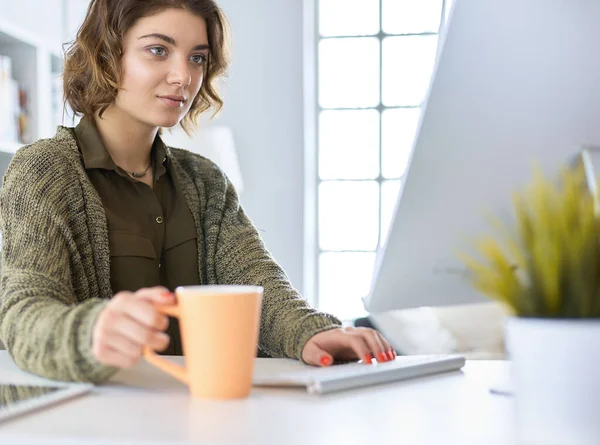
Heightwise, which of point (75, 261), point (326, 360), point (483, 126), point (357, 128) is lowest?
point (326, 360)

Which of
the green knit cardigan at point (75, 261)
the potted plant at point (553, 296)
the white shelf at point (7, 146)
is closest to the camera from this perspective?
the potted plant at point (553, 296)

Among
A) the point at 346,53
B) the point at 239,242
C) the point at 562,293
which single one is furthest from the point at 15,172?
the point at 346,53

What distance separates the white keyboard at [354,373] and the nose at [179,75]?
20.7 inches

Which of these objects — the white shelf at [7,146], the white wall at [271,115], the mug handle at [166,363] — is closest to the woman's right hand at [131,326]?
the mug handle at [166,363]

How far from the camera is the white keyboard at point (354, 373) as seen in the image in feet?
2.36

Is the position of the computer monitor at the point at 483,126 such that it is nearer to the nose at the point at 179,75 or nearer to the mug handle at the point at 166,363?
the mug handle at the point at 166,363

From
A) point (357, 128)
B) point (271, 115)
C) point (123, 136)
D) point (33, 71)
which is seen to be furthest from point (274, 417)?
point (357, 128)

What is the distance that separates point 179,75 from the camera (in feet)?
4.02

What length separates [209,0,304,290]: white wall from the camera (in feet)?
11.8

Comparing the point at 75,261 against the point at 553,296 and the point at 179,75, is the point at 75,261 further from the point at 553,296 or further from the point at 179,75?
the point at 553,296

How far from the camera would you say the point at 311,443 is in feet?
1.74

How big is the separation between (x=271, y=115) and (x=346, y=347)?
2.74 m

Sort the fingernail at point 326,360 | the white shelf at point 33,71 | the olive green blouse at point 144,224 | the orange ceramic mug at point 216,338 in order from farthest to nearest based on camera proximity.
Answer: the white shelf at point 33,71 → the olive green blouse at point 144,224 → the fingernail at point 326,360 → the orange ceramic mug at point 216,338

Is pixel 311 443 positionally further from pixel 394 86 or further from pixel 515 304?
pixel 394 86
